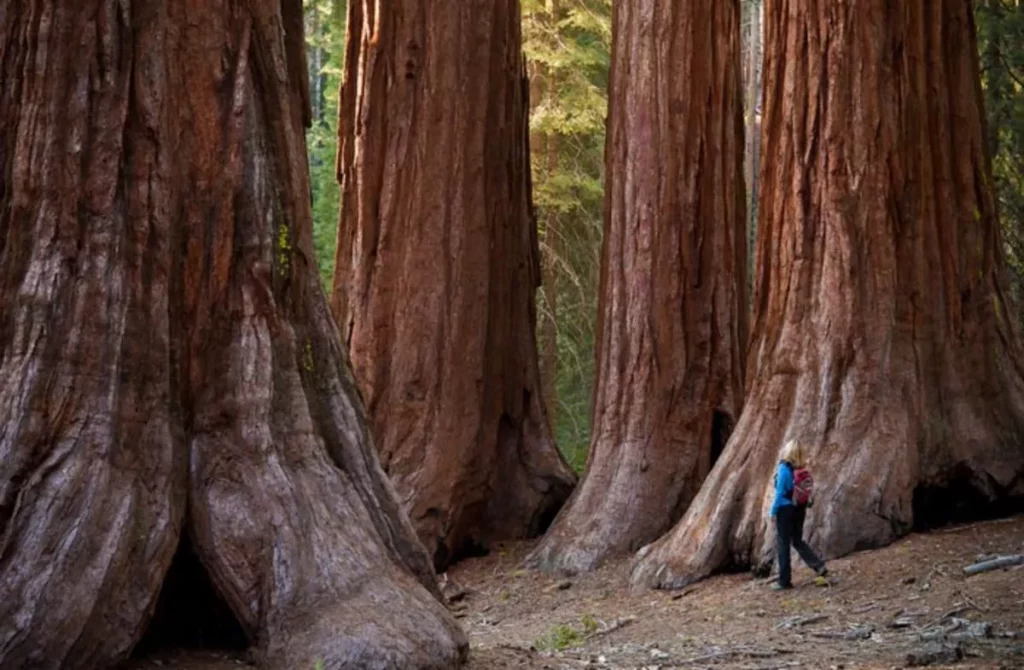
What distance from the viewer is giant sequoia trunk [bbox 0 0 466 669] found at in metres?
6.34

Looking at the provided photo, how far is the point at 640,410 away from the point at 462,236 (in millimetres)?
2579

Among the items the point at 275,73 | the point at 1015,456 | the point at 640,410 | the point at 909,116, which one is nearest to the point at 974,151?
the point at 909,116

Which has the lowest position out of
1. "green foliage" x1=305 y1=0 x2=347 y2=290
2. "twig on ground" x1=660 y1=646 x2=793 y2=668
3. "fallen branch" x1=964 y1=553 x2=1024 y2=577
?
"twig on ground" x1=660 y1=646 x2=793 y2=668

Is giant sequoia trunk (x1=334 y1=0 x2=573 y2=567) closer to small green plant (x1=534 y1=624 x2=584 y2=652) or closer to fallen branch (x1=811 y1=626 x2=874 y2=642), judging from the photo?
small green plant (x1=534 y1=624 x2=584 y2=652)

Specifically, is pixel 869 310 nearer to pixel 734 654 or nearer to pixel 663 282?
pixel 663 282

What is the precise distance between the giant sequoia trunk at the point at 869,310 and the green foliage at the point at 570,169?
10.7 meters

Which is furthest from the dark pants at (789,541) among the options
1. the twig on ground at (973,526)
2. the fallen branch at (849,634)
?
the fallen branch at (849,634)

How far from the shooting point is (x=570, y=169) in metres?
25.1

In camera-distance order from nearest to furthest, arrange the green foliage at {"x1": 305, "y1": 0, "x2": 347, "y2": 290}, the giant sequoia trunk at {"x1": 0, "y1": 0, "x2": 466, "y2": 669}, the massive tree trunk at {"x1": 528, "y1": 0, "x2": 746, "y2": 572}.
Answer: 1. the giant sequoia trunk at {"x1": 0, "y1": 0, "x2": 466, "y2": 669}
2. the massive tree trunk at {"x1": 528, "y1": 0, "x2": 746, "y2": 572}
3. the green foliage at {"x1": 305, "y1": 0, "x2": 347, "y2": 290}

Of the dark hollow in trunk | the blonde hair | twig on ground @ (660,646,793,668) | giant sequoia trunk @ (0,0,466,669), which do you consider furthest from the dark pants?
the dark hollow in trunk

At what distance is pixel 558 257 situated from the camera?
2470cm

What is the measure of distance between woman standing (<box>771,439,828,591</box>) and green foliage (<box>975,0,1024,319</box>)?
7.86 meters

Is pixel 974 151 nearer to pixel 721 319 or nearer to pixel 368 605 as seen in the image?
→ pixel 721 319

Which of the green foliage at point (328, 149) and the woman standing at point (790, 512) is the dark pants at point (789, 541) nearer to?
the woman standing at point (790, 512)
